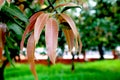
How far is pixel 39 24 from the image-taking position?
1082 millimetres

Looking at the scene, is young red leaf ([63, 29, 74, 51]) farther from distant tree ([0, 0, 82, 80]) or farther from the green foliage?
the green foliage

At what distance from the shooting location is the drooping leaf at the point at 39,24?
1.05 m

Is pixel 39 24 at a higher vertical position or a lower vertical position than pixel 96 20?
lower

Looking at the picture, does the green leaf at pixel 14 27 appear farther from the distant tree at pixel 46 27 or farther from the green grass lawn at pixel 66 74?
the green grass lawn at pixel 66 74

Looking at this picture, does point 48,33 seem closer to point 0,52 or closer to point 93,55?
point 0,52

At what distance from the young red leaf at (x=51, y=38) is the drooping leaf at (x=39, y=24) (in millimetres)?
13

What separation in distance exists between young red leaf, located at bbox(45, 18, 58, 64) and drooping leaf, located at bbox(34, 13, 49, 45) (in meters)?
0.01

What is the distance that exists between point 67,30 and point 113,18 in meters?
7.31

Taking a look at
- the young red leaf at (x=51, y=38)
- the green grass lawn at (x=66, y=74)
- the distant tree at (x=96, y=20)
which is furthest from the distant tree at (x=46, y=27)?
the distant tree at (x=96, y=20)

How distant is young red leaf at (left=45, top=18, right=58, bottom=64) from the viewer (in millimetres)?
1032

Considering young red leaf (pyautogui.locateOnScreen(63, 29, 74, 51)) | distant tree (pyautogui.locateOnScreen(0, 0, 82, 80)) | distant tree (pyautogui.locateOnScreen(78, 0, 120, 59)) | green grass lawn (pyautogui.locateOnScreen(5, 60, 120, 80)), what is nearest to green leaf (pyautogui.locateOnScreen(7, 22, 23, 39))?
distant tree (pyautogui.locateOnScreen(0, 0, 82, 80))

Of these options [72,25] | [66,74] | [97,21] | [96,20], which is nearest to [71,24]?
[72,25]

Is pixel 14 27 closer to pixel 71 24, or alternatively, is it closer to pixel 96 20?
pixel 71 24

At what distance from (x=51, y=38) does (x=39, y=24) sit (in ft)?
0.18
